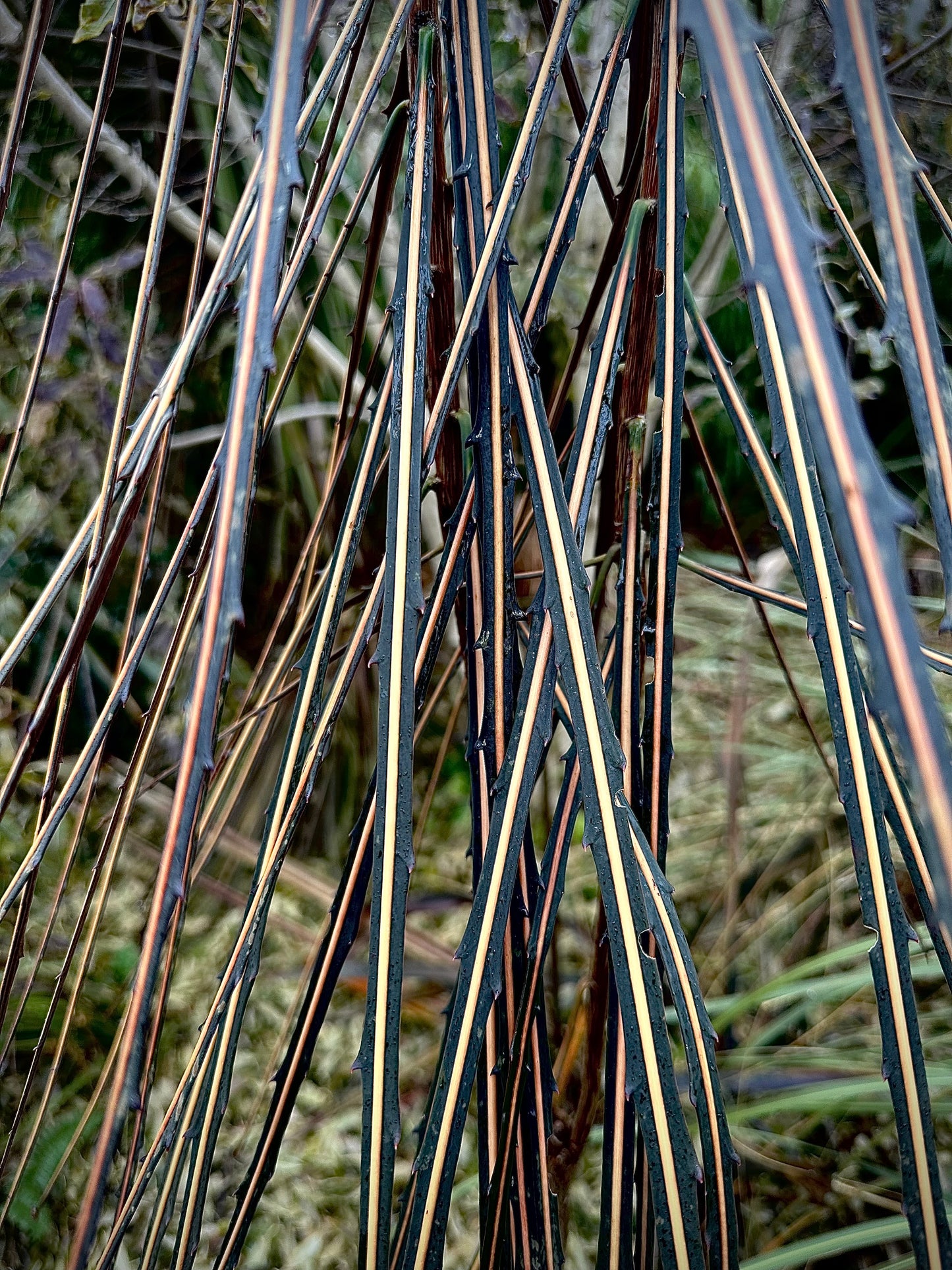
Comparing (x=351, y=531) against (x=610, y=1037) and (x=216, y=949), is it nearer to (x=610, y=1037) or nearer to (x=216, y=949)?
(x=610, y=1037)

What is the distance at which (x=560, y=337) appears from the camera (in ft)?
3.66

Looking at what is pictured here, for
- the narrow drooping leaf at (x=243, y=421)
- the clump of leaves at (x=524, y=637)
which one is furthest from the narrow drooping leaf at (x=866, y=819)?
the narrow drooping leaf at (x=243, y=421)

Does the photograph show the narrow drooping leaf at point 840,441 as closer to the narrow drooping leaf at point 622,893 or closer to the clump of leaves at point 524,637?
the clump of leaves at point 524,637

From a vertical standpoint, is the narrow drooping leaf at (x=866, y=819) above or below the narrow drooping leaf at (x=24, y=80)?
below

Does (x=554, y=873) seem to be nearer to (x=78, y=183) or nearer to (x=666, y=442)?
(x=666, y=442)

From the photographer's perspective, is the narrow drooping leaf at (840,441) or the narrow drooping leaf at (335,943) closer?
the narrow drooping leaf at (840,441)

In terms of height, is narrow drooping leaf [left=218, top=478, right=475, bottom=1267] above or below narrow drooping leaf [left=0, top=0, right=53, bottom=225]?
below

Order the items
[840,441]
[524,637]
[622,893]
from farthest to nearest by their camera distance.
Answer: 1. [524,637]
2. [622,893]
3. [840,441]

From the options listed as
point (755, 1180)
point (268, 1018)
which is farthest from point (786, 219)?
point (268, 1018)

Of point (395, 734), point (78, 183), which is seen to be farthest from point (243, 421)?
point (78, 183)

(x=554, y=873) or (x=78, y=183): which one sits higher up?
(x=78, y=183)

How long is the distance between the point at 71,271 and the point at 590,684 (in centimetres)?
108

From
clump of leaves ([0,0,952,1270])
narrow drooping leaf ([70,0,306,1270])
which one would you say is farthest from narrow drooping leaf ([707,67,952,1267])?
narrow drooping leaf ([70,0,306,1270])

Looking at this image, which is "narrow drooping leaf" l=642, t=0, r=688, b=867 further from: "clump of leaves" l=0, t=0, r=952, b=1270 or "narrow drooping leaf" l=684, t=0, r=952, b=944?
"narrow drooping leaf" l=684, t=0, r=952, b=944
